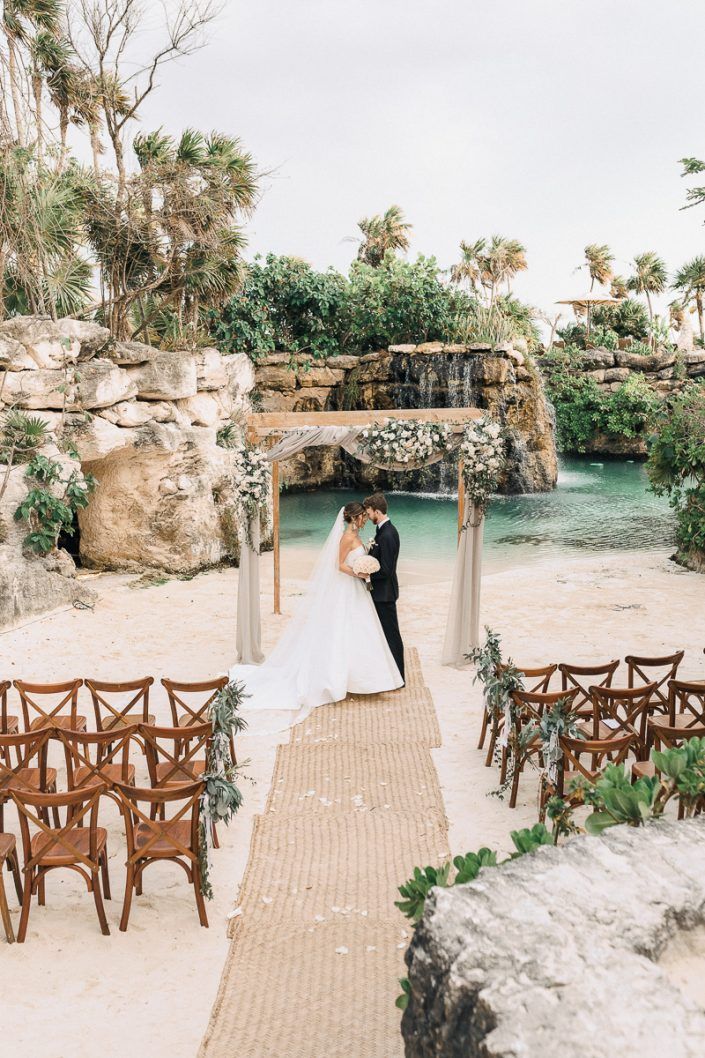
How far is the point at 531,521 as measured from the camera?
2206 cm

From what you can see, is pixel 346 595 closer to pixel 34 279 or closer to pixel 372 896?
pixel 372 896

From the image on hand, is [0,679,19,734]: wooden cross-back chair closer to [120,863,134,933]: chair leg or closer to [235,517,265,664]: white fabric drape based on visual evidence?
[120,863,134,933]: chair leg

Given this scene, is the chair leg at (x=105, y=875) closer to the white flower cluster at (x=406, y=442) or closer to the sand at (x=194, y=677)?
the sand at (x=194, y=677)

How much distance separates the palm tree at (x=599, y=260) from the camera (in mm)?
43781

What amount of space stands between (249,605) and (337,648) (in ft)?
5.62

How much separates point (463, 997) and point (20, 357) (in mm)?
12268

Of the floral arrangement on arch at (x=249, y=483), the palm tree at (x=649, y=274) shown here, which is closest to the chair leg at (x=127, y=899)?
the floral arrangement on arch at (x=249, y=483)

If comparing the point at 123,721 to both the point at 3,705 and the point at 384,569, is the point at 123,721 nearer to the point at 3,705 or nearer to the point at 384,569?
the point at 3,705

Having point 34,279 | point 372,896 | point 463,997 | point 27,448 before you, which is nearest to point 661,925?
point 463,997

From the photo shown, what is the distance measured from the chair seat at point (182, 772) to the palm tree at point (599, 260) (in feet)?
144

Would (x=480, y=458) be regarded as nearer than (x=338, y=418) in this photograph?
Yes

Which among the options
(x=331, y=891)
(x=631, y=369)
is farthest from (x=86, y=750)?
(x=631, y=369)

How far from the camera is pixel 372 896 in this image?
486 centimetres

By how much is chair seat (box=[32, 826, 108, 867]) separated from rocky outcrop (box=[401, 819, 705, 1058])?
2.35 meters
